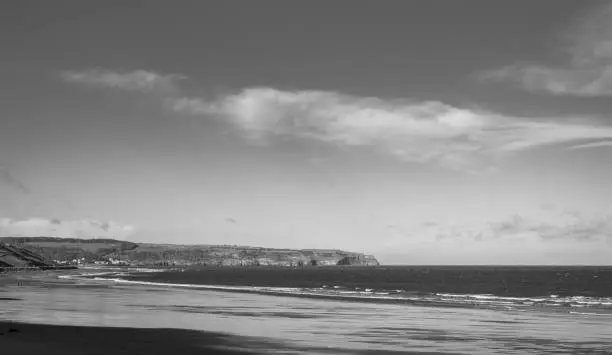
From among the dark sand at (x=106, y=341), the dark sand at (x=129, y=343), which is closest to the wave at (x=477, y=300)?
the dark sand at (x=129, y=343)

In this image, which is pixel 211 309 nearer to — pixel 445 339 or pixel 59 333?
pixel 59 333

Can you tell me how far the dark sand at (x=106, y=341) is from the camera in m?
30.5

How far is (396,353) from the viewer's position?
3206 centimetres

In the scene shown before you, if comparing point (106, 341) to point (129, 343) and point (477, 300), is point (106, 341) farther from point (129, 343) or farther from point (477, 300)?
point (477, 300)

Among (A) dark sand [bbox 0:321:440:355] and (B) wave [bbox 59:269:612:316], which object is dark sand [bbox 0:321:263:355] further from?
(B) wave [bbox 59:269:612:316]

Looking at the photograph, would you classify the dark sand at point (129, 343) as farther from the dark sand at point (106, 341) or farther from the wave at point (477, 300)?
the wave at point (477, 300)

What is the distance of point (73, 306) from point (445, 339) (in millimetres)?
34714

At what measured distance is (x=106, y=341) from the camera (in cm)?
3359

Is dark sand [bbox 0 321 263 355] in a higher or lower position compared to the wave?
higher

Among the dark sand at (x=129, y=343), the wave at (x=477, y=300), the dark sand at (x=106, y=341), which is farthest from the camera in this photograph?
the wave at (x=477, y=300)

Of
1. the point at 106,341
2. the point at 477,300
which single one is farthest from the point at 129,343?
the point at 477,300

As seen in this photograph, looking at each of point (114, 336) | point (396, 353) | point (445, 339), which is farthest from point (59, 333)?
point (445, 339)

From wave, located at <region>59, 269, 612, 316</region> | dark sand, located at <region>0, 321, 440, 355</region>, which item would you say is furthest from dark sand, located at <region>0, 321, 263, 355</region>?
wave, located at <region>59, 269, 612, 316</region>

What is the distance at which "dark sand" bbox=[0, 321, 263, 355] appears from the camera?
30469 millimetres
